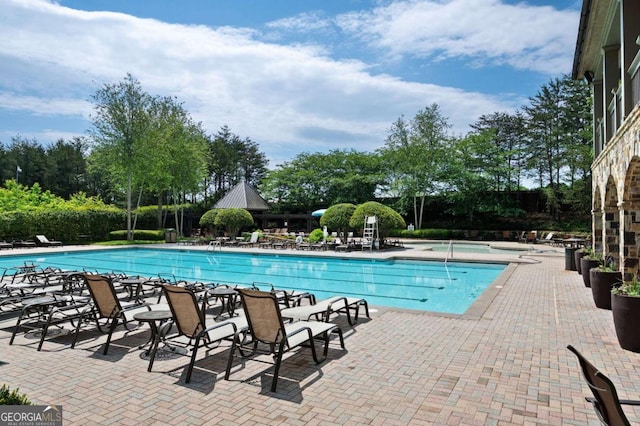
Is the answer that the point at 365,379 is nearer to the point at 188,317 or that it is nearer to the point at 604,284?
the point at 188,317

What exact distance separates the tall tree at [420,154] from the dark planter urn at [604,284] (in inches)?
937

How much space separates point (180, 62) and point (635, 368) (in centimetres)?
1400

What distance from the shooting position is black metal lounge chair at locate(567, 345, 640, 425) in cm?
181

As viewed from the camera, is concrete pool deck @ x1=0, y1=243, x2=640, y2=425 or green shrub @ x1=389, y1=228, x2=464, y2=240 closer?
concrete pool deck @ x1=0, y1=243, x2=640, y2=425

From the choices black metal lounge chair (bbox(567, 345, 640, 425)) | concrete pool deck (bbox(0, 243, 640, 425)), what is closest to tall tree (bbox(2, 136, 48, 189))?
concrete pool deck (bbox(0, 243, 640, 425))

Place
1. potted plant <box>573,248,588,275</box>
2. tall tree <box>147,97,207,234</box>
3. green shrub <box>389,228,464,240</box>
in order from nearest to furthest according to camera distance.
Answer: potted plant <box>573,248,588,275</box> < tall tree <box>147,97,207,234</box> < green shrub <box>389,228,464,240</box>

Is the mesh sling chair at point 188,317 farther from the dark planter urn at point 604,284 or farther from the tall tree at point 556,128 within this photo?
the tall tree at point 556,128

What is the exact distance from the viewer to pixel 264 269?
616 inches

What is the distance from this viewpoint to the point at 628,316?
187 inches

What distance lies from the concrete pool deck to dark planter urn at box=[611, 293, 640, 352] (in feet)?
0.47

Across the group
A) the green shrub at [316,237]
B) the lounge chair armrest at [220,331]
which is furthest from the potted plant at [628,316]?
the green shrub at [316,237]

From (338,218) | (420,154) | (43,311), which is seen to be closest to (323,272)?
(338,218)

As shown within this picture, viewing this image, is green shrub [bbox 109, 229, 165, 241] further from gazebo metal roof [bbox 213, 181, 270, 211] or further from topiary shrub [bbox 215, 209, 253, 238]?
gazebo metal roof [bbox 213, 181, 270, 211]

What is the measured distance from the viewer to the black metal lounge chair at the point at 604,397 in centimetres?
181
